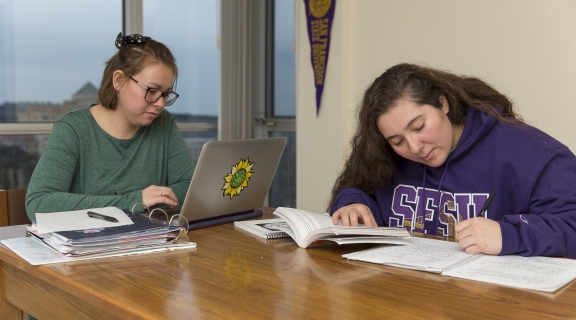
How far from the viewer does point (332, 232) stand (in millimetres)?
1397

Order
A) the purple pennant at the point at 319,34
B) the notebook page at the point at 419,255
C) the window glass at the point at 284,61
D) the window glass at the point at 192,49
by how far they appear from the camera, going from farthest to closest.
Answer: the window glass at the point at 284,61 < the window glass at the point at 192,49 < the purple pennant at the point at 319,34 < the notebook page at the point at 419,255

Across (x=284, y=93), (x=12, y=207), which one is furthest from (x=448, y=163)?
(x=284, y=93)

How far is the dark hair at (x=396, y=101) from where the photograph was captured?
1626 mm

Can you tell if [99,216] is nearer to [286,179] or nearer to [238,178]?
[238,178]

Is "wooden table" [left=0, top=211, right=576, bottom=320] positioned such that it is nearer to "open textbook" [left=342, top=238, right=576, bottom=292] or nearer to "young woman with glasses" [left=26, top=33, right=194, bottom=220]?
"open textbook" [left=342, top=238, right=576, bottom=292]

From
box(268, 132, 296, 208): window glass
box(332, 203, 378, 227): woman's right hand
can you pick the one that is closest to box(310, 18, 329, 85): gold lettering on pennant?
box(268, 132, 296, 208): window glass

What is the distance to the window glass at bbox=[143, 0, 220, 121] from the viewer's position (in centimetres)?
424

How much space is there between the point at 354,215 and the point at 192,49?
10.1 feet

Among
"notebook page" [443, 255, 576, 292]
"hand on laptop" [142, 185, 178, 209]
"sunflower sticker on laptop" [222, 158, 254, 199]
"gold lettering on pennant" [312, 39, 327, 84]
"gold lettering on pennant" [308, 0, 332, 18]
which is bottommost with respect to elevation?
"notebook page" [443, 255, 576, 292]

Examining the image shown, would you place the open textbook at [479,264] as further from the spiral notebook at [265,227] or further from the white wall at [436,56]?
the white wall at [436,56]

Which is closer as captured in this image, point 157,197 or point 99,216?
point 99,216

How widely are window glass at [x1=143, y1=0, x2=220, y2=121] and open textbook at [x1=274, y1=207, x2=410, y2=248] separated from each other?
2910 millimetres

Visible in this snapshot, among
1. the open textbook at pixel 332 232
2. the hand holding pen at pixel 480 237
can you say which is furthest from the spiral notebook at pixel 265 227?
the hand holding pen at pixel 480 237

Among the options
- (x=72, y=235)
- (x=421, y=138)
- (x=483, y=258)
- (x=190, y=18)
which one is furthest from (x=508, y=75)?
(x=190, y=18)
